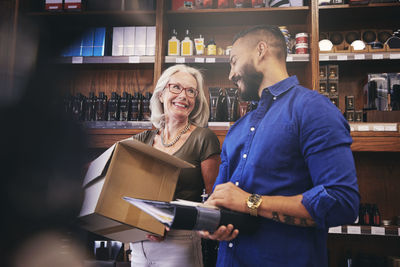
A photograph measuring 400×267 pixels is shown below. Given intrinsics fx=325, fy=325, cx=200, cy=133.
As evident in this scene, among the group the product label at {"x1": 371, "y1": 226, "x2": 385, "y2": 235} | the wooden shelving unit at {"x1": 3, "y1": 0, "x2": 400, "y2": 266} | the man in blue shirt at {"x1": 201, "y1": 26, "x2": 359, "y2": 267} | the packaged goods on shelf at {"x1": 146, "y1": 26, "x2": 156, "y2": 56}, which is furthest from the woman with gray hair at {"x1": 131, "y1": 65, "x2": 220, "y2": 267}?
the product label at {"x1": 371, "y1": 226, "x2": 385, "y2": 235}

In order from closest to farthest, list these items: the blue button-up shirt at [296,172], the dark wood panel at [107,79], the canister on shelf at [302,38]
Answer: the blue button-up shirt at [296,172] → the canister on shelf at [302,38] → the dark wood panel at [107,79]

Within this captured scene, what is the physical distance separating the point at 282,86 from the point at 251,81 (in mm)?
124

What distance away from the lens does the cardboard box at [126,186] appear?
1.17m

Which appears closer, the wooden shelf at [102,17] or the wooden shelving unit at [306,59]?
the wooden shelving unit at [306,59]

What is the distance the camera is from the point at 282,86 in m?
1.05

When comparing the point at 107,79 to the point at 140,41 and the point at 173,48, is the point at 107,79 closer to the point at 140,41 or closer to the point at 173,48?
the point at 140,41

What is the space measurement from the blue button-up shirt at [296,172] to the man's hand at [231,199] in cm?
7

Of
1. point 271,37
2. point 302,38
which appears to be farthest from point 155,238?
point 302,38

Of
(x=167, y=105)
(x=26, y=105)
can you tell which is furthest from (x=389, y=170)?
(x=26, y=105)

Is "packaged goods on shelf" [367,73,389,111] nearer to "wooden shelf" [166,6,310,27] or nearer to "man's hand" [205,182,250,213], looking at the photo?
"wooden shelf" [166,6,310,27]

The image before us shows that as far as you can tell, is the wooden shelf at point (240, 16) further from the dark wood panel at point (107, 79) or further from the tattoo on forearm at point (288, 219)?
the tattoo on forearm at point (288, 219)

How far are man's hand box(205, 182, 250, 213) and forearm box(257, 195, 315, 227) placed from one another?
0.16 ft

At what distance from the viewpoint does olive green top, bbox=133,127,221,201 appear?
1516mm

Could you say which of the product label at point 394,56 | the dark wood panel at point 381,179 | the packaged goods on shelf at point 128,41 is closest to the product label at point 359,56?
the product label at point 394,56
